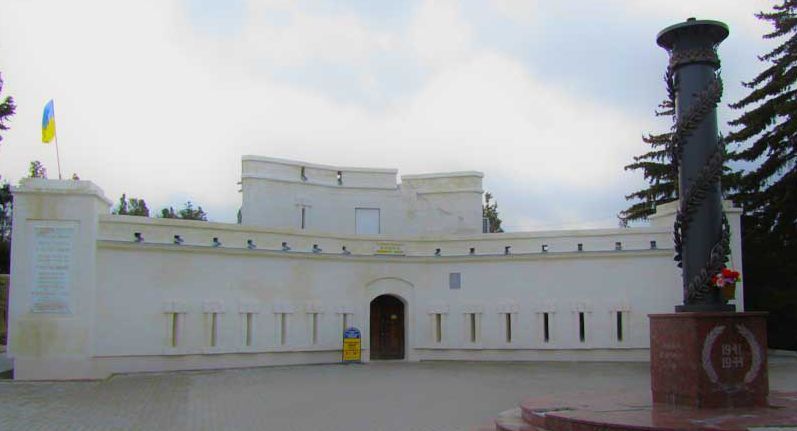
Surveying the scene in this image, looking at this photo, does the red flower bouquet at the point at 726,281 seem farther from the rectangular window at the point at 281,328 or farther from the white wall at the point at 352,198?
the white wall at the point at 352,198

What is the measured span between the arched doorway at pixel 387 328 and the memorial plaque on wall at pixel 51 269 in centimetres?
996

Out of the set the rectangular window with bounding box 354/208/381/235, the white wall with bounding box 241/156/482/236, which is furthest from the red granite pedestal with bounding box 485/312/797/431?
the rectangular window with bounding box 354/208/381/235

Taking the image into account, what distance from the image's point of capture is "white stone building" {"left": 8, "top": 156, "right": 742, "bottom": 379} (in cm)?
1919

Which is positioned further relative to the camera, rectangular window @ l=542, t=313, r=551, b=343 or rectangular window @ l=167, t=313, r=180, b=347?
rectangular window @ l=542, t=313, r=551, b=343

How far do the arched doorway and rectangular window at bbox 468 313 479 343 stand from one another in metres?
2.35

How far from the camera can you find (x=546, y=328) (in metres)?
24.7

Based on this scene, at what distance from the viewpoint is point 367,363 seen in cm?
2417

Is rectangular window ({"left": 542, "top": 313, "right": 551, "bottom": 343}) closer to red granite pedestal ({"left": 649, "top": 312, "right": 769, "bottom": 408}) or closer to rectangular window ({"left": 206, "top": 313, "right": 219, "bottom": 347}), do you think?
rectangular window ({"left": 206, "top": 313, "right": 219, "bottom": 347})

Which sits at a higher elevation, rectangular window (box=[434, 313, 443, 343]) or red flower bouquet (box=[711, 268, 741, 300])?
red flower bouquet (box=[711, 268, 741, 300])

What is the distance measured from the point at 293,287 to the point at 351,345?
2590 mm

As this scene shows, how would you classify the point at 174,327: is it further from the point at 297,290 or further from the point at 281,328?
the point at 297,290

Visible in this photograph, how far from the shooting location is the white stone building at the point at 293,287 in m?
19.2

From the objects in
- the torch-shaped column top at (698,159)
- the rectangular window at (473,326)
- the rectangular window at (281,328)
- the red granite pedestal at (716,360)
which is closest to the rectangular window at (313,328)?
the rectangular window at (281,328)

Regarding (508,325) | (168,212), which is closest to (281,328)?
(508,325)
